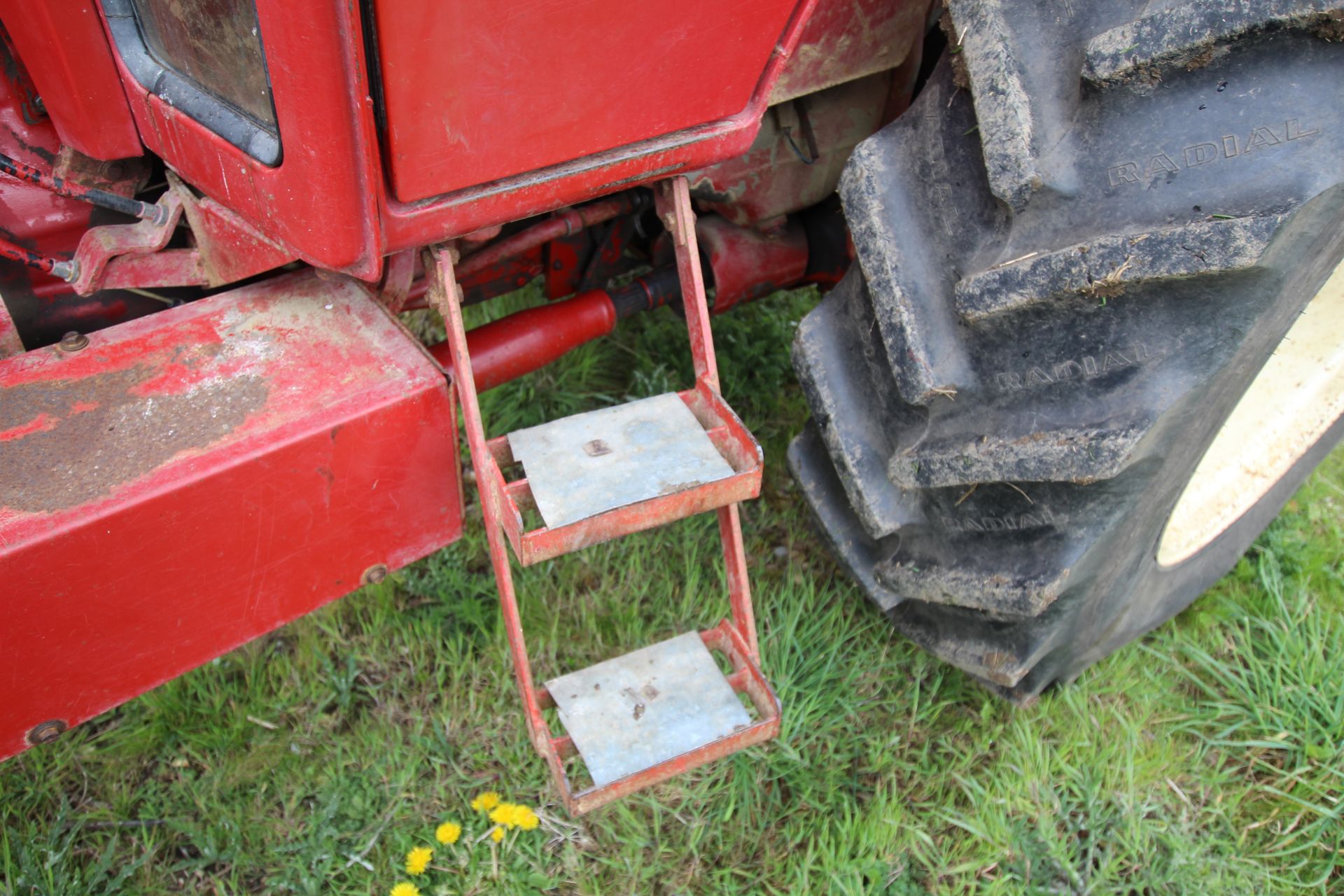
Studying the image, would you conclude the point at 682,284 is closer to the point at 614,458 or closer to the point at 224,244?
the point at 614,458

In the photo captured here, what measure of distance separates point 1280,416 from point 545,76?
1425 mm

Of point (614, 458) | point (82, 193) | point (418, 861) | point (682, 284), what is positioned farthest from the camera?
point (418, 861)

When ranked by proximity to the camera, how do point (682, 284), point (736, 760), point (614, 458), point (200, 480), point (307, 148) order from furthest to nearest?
point (736, 760) → point (682, 284) → point (614, 458) → point (200, 480) → point (307, 148)

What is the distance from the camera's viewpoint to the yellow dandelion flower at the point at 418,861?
152cm

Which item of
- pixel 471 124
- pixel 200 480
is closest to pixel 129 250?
pixel 200 480

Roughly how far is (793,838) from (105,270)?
126 cm

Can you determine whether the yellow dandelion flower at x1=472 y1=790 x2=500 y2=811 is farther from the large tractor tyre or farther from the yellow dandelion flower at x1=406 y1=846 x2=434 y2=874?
the large tractor tyre

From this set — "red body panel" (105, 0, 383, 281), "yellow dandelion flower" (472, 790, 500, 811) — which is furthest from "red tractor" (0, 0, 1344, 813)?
"yellow dandelion flower" (472, 790, 500, 811)

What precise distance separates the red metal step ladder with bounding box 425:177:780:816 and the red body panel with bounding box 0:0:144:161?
1.28 feet

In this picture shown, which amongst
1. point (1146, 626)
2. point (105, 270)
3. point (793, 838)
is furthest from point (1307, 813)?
point (105, 270)

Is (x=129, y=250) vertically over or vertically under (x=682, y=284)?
over

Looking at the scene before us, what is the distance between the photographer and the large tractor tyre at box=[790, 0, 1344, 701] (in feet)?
3.43

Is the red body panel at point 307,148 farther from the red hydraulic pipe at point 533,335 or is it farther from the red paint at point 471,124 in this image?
the red hydraulic pipe at point 533,335

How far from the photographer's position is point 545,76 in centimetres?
104
